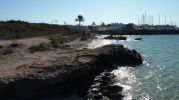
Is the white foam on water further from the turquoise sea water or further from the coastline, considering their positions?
the coastline

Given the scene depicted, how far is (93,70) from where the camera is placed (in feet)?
100

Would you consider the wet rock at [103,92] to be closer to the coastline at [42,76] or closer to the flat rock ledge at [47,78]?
the flat rock ledge at [47,78]

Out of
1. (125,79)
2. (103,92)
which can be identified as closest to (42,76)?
(103,92)

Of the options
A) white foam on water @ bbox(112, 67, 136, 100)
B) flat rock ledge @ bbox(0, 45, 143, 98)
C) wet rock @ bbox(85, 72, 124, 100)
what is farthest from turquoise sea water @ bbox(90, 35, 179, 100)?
flat rock ledge @ bbox(0, 45, 143, 98)

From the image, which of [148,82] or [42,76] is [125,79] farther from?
[42,76]

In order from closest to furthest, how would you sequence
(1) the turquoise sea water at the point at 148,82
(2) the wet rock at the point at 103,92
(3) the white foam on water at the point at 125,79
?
(2) the wet rock at the point at 103,92, (1) the turquoise sea water at the point at 148,82, (3) the white foam on water at the point at 125,79

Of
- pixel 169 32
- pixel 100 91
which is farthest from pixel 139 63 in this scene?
pixel 169 32

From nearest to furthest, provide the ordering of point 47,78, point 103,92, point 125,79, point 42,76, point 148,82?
point 42,76 → point 47,78 → point 103,92 → point 148,82 → point 125,79

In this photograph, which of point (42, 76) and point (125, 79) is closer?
point (42, 76)

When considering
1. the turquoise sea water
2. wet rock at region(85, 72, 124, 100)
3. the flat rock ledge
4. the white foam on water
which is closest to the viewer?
the flat rock ledge

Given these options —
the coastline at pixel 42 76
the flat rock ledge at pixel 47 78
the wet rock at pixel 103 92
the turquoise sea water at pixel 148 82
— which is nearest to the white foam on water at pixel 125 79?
the turquoise sea water at pixel 148 82

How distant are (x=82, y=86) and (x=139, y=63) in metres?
20.8

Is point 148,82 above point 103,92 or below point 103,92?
below

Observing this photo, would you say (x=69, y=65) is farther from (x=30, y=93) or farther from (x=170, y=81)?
(x=170, y=81)
